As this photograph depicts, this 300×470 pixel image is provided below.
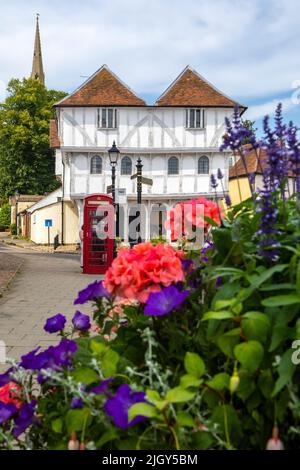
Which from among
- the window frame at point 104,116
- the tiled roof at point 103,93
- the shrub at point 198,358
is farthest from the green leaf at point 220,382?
the tiled roof at point 103,93

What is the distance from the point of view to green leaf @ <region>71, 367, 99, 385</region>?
198 cm

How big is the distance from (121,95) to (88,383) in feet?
116

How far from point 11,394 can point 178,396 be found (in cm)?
97

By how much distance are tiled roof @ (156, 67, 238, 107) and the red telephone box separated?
17.4 metres

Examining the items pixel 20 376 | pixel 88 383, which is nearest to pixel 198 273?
pixel 88 383

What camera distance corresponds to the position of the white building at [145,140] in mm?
34750

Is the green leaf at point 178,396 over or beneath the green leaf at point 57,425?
over

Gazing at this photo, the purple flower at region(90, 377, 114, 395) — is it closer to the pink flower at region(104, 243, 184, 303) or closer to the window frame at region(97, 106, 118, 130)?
the pink flower at region(104, 243, 184, 303)

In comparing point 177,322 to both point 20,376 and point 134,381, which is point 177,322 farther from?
point 20,376

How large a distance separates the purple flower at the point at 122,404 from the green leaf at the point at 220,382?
232 mm

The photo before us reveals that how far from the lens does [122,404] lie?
70.4 inches

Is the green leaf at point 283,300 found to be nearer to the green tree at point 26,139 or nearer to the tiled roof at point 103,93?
the tiled roof at point 103,93

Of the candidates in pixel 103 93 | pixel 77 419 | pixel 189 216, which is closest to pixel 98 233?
pixel 189 216

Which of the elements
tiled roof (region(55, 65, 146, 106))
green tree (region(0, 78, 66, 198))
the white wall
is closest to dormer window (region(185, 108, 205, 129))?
the white wall
